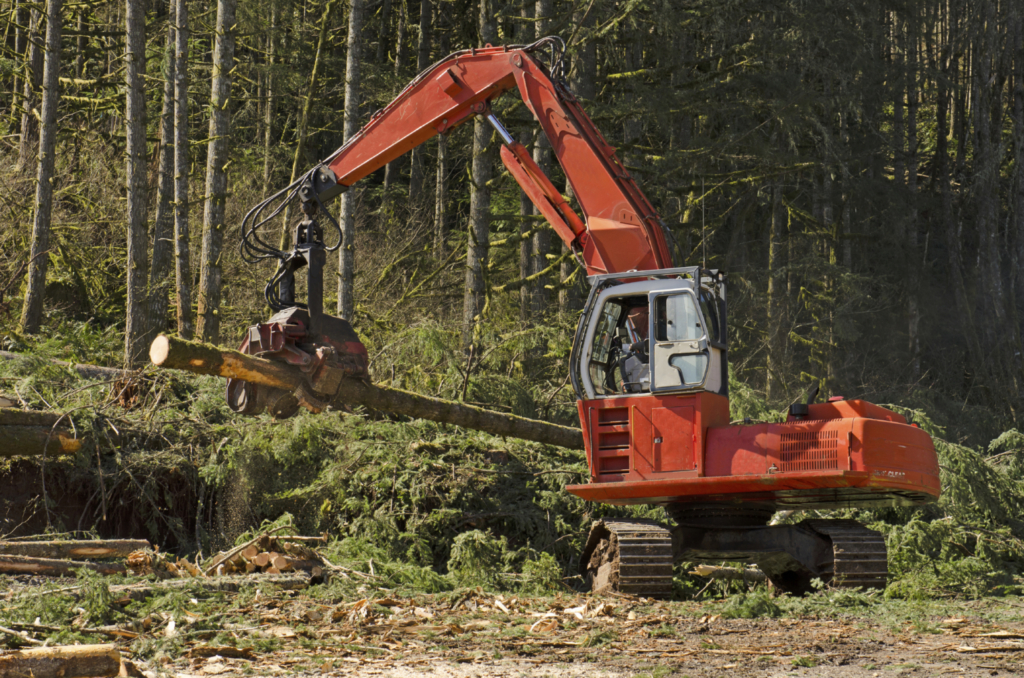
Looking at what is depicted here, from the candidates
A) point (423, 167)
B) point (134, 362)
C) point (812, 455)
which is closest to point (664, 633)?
point (812, 455)

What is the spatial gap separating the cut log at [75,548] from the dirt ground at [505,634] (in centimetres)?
80

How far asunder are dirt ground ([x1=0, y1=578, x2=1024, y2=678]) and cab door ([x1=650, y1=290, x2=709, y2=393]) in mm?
1720

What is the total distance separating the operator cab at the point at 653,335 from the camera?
316 inches

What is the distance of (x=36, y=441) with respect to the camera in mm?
9312

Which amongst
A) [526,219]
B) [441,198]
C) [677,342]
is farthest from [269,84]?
[677,342]

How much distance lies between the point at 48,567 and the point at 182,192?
9.56m

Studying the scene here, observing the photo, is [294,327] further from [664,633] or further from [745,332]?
[745,332]

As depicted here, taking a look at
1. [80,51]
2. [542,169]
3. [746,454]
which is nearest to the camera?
[746,454]

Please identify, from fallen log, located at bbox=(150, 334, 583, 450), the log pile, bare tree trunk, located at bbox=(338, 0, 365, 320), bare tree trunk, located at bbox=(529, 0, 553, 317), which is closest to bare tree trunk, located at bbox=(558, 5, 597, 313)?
bare tree trunk, located at bbox=(529, 0, 553, 317)

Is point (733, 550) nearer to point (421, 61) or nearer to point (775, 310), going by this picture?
point (775, 310)

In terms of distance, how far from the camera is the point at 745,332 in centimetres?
2075

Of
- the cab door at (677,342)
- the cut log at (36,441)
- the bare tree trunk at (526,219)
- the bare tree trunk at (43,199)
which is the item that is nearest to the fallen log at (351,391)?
the cab door at (677,342)

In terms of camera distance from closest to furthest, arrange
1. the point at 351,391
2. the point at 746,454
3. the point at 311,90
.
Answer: the point at 746,454 → the point at 351,391 → the point at 311,90

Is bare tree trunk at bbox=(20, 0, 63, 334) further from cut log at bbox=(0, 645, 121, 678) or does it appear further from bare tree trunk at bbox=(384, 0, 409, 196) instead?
cut log at bbox=(0, 645, 121, 678)
